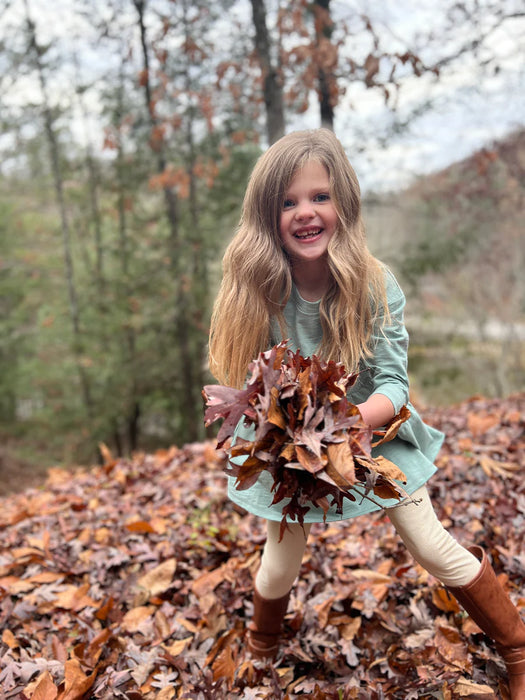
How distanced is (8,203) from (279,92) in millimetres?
12671

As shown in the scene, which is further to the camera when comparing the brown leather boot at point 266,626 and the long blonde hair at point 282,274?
the brown leather boot at point 266,626

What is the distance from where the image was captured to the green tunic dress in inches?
68.8

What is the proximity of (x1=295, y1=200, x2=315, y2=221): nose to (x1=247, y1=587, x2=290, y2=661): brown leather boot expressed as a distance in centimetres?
148

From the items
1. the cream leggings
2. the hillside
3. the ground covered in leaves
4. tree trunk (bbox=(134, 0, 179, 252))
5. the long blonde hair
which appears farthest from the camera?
the hillside

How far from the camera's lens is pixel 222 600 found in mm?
2566

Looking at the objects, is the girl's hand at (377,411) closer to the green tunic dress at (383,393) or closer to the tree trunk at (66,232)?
the green tunic dress at (383,393)

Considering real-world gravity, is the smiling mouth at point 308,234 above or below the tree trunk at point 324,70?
below

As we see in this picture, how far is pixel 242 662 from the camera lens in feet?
6.93

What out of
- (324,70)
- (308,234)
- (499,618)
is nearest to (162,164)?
(324,70)

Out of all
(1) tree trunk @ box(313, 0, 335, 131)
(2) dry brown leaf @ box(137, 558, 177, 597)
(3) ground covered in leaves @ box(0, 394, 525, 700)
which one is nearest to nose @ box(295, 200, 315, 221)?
(3) ground covered in leaves @ box(0, 394, 525, 700)

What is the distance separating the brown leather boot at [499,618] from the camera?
1730 millimetres

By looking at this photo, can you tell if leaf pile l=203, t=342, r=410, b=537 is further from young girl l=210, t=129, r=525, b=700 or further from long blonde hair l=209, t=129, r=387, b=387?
long blonde hair l=209, t=129, r=387, b=387

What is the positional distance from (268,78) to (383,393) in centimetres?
406

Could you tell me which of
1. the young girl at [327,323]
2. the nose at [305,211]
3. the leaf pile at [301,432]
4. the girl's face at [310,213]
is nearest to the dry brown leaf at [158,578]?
the young girl at [327,323]
